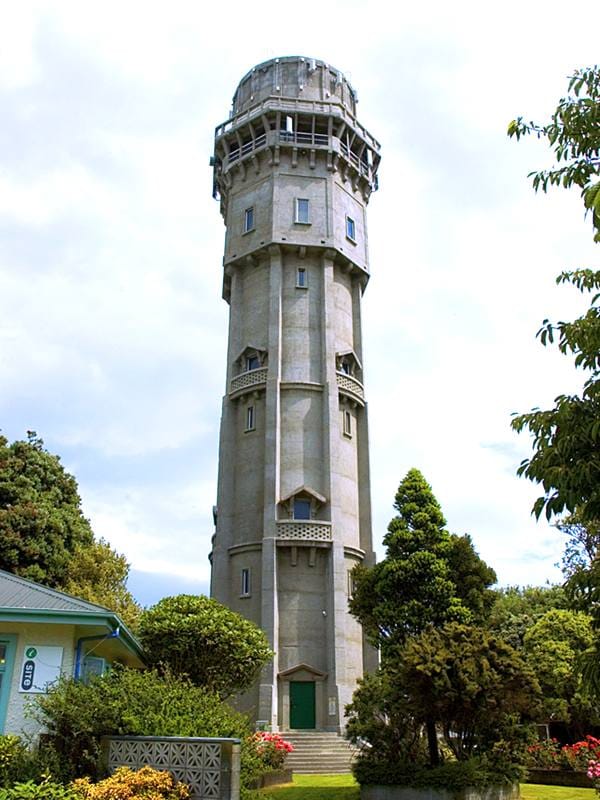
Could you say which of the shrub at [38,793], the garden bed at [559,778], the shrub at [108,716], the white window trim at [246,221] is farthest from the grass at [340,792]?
the white window trim at [246,221]

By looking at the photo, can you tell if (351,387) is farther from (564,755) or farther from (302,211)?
(564,755)

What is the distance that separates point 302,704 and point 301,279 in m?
21.7

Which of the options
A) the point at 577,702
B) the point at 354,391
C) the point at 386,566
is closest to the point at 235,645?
the point at 386,566

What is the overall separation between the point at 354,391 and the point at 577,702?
18313 millimetres

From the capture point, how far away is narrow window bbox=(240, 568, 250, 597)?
1406 inches

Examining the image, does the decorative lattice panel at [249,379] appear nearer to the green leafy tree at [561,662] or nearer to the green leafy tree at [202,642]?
the green leafy tree at [202,642]

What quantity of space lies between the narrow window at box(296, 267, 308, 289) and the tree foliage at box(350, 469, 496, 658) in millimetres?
14720

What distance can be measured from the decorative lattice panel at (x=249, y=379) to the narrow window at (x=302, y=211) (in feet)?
29.4

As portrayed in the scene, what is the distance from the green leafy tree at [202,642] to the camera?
83.0 ft

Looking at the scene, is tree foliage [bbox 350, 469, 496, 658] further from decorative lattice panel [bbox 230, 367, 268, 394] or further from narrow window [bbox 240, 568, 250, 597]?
decorative lattice panel [bbox 230, 367, 268, 394]

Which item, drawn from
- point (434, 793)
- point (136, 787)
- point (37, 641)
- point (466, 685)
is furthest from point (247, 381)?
point (136, 787)

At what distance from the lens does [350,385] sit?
4038 cm

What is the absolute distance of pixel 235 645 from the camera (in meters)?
25.9

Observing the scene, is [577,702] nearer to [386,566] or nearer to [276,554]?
[386,566]
